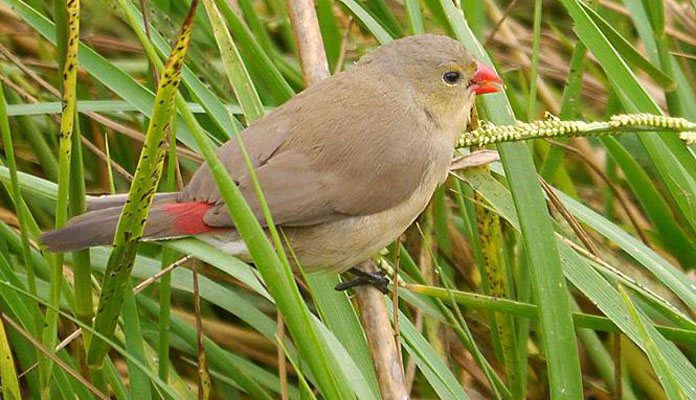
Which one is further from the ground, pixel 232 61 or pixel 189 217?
pixel 232 61

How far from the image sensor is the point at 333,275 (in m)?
2.09

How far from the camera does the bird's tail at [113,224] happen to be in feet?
5.39

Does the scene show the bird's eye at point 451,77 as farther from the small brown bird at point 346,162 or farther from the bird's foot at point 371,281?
the bird's foot at point 371,281

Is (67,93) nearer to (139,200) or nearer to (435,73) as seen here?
(139,200)

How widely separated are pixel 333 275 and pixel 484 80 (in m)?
0.46

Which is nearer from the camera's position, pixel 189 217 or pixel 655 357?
pixel 655 357

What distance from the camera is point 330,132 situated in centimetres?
202

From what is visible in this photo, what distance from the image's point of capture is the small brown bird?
1.90 metres

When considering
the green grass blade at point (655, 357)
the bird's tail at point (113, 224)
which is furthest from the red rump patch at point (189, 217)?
the green grass blade at point (655, 357)

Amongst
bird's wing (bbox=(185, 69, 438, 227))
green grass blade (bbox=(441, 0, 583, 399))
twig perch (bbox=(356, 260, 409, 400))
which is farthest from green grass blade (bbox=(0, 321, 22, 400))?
green grass blade (bbox=(441, 0, 583, 399))

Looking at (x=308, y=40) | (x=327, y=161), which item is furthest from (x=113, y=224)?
(x=308, y=40)

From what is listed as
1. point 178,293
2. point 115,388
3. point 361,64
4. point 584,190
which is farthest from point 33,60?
point 584,190

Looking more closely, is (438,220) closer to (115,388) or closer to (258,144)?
(258,144)

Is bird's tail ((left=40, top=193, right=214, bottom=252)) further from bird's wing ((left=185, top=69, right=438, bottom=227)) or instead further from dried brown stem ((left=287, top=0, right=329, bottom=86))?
dried brown stem ((left=287, top=0, right=329, bottom=86))
